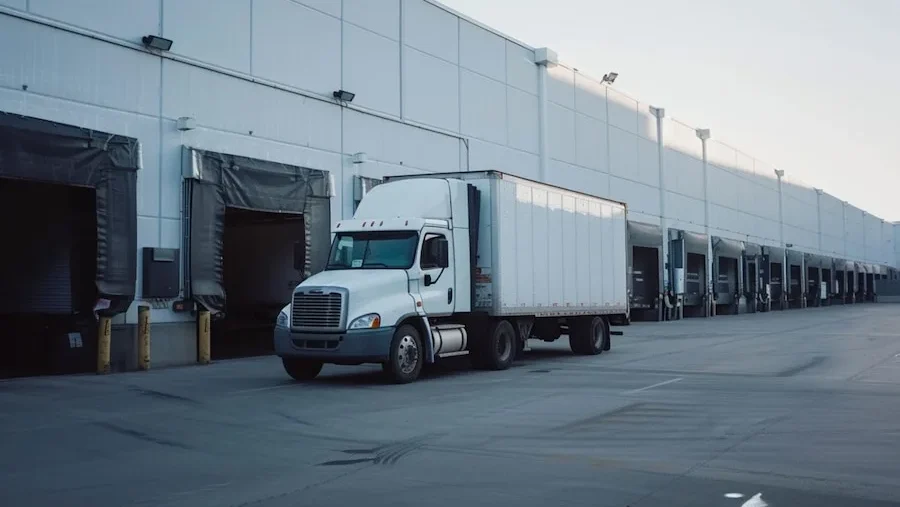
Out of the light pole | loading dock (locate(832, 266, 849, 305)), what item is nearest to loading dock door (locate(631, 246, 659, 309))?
the light pole

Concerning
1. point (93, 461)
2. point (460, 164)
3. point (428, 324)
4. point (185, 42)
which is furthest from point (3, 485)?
point (460, 164)

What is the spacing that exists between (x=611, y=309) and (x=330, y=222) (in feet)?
27.5

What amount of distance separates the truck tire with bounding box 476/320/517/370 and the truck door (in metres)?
1.58

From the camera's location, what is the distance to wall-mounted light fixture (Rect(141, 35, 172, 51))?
20.6 m

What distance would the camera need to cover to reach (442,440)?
34.0 feet

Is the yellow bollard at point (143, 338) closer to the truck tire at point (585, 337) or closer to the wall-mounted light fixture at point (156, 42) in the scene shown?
the wall-mounted light fixture at point (156, 42)

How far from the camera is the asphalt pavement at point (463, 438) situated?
766 centimetres

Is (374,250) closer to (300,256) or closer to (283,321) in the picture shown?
(300,256)

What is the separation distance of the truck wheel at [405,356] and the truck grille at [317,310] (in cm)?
113

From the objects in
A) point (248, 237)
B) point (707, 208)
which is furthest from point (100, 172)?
point (707, 208)

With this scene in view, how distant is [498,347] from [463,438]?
8794 mm

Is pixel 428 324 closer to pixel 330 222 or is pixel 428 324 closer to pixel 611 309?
pixel 611 309

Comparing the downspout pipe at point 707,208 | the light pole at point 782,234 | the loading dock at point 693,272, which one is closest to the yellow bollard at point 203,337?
the loading dock at point 693,272

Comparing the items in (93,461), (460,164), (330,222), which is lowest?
(93,461)
